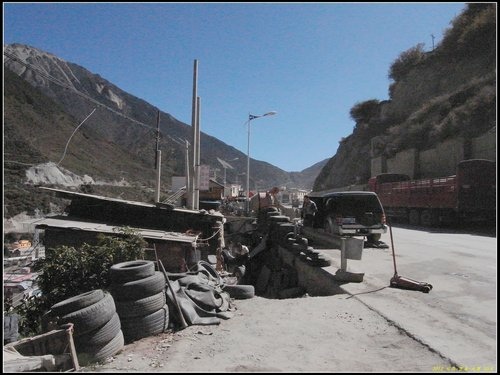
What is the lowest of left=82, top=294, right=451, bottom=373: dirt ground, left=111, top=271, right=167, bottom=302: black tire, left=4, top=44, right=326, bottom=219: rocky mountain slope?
left=82, top=294, right=451, bottom=373: dirt ground

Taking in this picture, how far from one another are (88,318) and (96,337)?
0.27m

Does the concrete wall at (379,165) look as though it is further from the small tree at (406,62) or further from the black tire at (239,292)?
the black tire at (239,292)

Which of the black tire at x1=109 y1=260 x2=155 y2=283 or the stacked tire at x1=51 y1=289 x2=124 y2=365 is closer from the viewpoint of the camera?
the stacked tire at x1=51 y1=289 x2=124 y2=365

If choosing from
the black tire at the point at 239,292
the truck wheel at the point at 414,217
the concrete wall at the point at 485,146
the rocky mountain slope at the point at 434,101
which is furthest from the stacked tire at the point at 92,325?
the rocky mountain slope at the point at 434,101

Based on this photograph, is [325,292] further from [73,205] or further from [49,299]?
[73,205]

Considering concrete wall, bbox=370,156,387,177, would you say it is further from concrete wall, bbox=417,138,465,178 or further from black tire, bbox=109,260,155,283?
black tire, bbox=109,260,155,283

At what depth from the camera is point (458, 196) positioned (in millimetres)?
20672

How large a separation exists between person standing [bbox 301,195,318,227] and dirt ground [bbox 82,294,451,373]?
9.45 metres

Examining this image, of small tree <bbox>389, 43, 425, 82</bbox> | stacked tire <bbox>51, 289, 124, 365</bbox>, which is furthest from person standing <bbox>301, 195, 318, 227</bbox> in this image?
small tree <bbox>389, 43, 425, 82</bbox>

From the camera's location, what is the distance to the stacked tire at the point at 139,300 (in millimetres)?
6164

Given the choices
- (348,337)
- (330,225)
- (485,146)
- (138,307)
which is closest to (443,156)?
(485,146)

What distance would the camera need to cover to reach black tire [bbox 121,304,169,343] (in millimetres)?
6137

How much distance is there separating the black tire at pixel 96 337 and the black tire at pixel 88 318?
2.1 inches

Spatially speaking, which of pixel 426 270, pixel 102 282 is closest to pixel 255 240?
pixel 426 270
